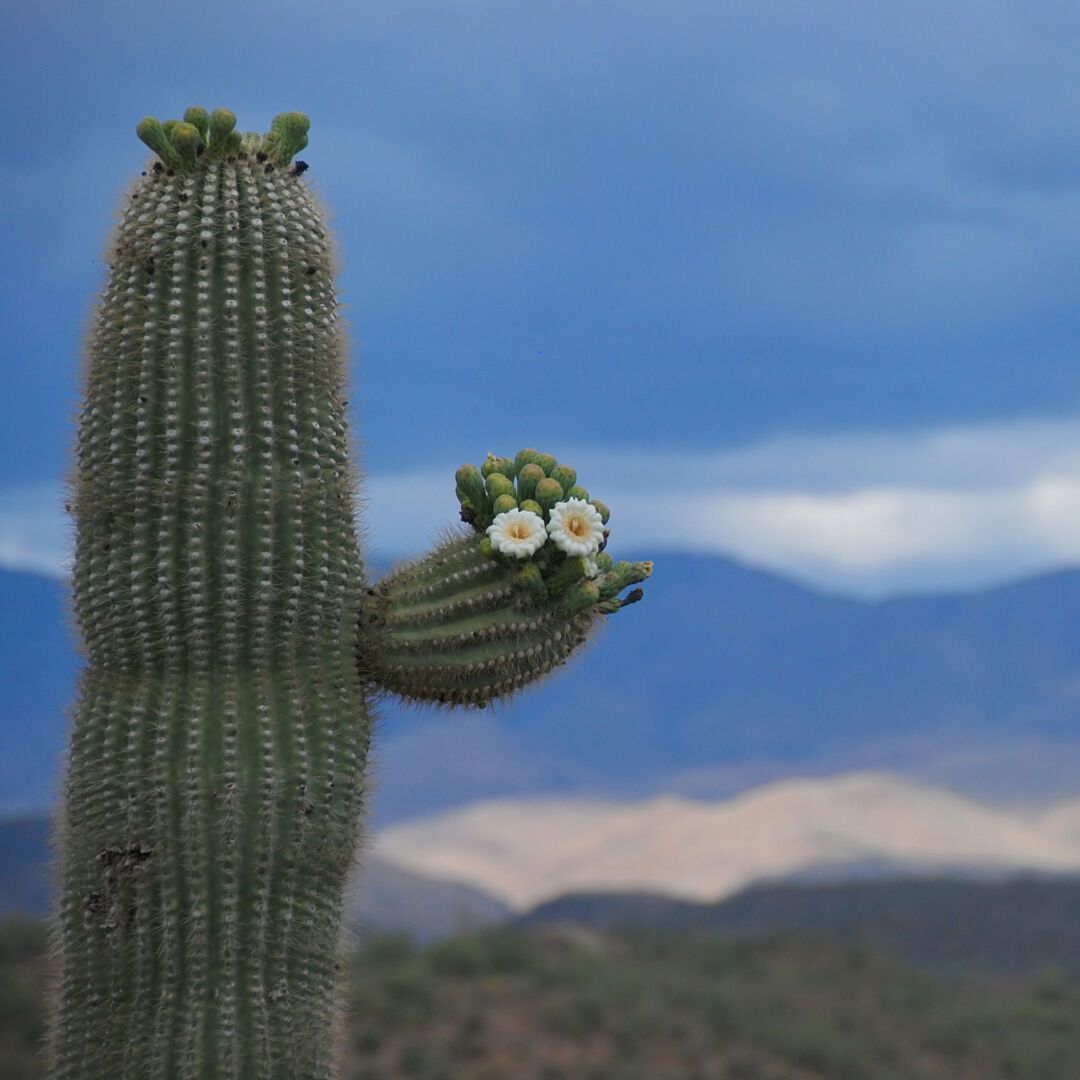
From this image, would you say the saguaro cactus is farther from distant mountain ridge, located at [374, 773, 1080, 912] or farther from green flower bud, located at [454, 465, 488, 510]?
distant mountain ridge, located at [374, 773, 1080, 912]

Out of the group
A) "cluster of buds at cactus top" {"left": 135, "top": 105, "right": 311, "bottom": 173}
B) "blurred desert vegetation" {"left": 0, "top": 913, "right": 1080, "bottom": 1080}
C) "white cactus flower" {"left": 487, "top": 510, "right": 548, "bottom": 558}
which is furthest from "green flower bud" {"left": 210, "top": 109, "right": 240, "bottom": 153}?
"blurred desert vegetation" {"left": 0, "top": 913, "right": 1080, "bottom": 1080}

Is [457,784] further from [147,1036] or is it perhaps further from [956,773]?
[147,1036]

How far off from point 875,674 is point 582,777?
33.9 m

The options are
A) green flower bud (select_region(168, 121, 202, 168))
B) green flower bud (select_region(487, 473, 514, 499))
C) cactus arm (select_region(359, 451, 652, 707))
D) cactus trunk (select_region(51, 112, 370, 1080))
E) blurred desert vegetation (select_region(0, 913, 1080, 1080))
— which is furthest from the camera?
blurred desert vegetation (select_region(0, 913, 1080, 1080))

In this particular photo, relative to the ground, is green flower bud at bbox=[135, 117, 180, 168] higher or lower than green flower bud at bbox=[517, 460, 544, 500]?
higher

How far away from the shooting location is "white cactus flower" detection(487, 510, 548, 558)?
6465mm

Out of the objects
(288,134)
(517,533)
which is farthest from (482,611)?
(288,134)

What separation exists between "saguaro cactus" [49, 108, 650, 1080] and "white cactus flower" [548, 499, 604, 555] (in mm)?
17

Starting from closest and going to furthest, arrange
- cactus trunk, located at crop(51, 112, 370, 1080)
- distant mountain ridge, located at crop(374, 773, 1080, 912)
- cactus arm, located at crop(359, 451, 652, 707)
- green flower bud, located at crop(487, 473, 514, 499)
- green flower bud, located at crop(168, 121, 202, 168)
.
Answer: cactus trunk, located at crop(51, 112, 370, 1080) → green flower bud, located at crop(168, 121, 202, 168) → cactus arm, located at crop(359, 451, 652, 707) → green flower bud, located at crop(487, 473, 514, 499) → distant mountain ridge, located at crop(374, 773, 1080, 912)

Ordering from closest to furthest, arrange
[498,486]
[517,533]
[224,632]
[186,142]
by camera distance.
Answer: [224,632] < [186,142] < [517,533] < [498,486]

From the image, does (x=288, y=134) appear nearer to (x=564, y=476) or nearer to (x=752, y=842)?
(x=564, y=476)

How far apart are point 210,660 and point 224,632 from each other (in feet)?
0.42

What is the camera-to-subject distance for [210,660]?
6.21 m

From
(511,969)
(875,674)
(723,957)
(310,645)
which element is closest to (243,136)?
(310,645)
